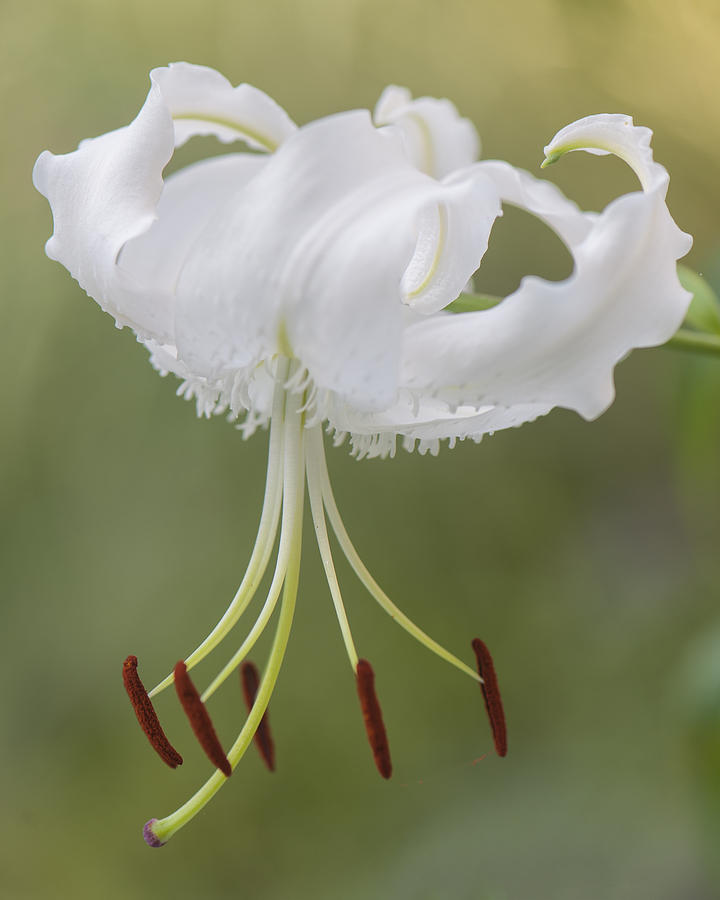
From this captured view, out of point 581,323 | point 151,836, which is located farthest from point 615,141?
point 151,836

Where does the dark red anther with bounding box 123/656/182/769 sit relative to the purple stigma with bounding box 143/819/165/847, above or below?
above

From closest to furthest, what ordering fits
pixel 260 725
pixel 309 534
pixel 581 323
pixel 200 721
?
pixel 581 323
pixel 200 721
pixel 260 725
pixel 309 534

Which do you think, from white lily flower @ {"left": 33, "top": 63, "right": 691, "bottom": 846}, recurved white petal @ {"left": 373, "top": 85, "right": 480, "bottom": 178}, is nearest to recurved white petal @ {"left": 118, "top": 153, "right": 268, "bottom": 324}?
white lily flower @ {"left": 33, "top": 63, "right": 691, "bottom": 846}

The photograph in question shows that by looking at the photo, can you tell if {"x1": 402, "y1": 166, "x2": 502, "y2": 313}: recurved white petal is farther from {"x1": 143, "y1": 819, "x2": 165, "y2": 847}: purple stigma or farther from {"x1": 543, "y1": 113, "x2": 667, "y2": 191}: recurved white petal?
{"x1": 143, "y1": 819, "x2": 165, "y2": 847}: purple stigma

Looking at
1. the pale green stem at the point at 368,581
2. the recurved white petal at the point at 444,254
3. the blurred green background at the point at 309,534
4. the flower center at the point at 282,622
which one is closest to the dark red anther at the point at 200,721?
the flower center at the point at 282,622

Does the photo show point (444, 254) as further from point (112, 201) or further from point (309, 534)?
point (309, 534)

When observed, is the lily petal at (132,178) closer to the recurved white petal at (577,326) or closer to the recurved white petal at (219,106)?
the recurved white petal at (219,106)
